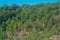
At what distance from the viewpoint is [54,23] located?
13.4 meters

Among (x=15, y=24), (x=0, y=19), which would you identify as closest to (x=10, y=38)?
(x=15, y=24)

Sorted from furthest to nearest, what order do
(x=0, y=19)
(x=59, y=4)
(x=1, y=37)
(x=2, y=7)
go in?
(x=2, y=7) → (x=59, y=4) → (x=0, y=19) → (x=1, y=37)

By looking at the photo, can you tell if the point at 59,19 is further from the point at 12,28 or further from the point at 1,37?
the point at 1,37

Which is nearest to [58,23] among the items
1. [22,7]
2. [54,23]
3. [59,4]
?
[54,23]

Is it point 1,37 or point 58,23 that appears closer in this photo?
point 1,37

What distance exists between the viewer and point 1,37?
12062 millimetres

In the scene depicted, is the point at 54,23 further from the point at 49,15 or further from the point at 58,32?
the point at 58,32

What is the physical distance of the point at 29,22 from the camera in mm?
14422

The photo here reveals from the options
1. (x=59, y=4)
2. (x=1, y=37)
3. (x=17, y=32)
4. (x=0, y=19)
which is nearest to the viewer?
(x=1, y=37)

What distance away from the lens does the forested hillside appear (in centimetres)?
1209

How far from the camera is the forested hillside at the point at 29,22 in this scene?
12094 mm

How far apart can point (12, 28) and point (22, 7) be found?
4.23 m

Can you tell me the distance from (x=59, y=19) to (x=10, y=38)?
4.00 metres

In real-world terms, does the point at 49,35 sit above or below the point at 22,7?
below
